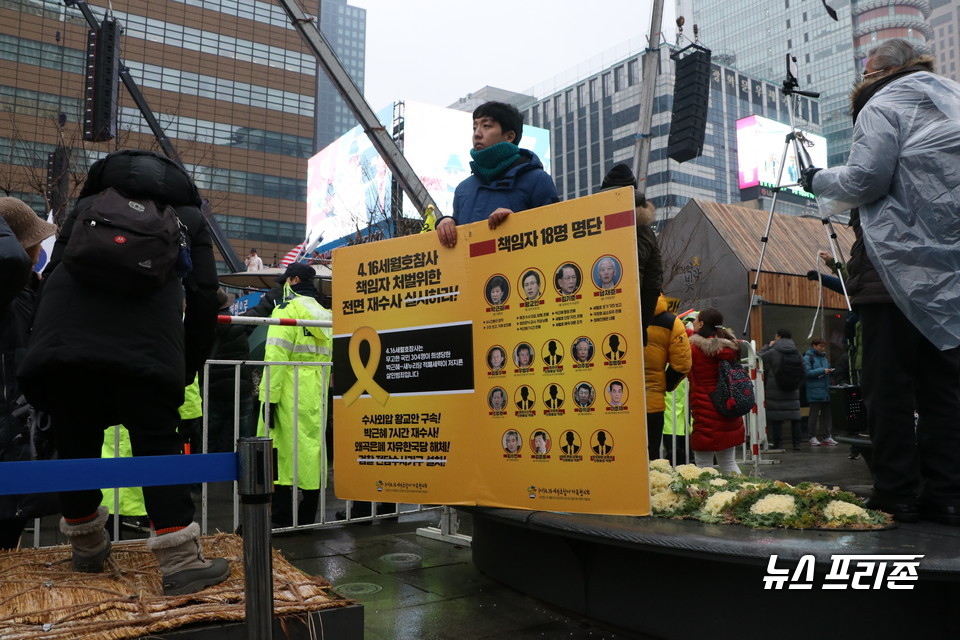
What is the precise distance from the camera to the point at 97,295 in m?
2.65

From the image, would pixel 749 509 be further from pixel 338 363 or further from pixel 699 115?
pixel 699 115

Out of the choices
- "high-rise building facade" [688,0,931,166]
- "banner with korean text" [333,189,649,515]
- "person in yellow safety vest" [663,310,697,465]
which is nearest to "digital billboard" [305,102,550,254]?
"high-rise building facade" [688,0,931,166]

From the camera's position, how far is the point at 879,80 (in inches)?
139

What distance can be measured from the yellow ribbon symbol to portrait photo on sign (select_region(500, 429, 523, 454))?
2.63 feet

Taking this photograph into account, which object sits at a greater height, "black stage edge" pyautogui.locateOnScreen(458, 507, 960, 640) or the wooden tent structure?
the wooden tent structure

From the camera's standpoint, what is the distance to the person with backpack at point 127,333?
102 inches

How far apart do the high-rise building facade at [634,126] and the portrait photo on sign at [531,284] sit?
89.2 m

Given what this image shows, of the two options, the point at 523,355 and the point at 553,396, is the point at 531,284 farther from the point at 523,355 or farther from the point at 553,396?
the point at 553,396

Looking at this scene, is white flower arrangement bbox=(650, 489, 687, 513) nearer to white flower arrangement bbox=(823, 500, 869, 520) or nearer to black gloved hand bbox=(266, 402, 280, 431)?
white flower arrangement bbox=(823, 500, 869, 520)

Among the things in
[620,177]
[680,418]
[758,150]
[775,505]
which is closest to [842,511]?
[775,505]

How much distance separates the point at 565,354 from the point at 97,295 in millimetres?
1892

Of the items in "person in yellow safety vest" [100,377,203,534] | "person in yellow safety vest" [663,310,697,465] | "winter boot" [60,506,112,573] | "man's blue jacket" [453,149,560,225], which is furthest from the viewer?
"person in yellow safety vest" [663,310,697,465]

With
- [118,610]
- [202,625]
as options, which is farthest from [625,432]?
[118,610]

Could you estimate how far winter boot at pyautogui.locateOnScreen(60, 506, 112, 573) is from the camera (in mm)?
2949
